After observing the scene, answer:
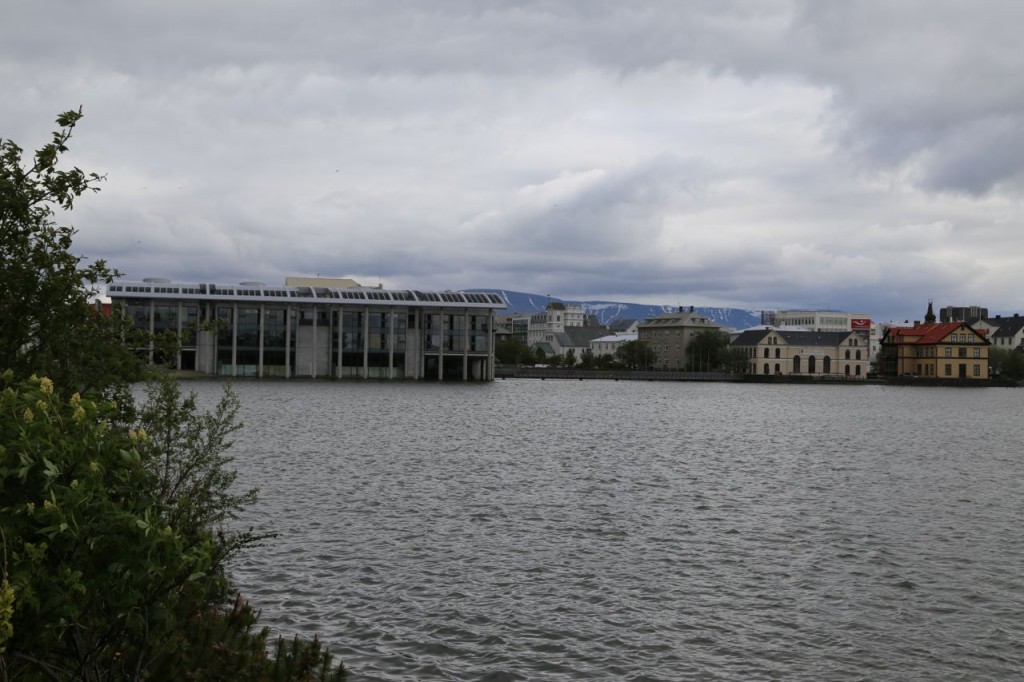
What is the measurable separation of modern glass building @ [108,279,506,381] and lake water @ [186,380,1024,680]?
103 m

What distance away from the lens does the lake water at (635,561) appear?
17688mm

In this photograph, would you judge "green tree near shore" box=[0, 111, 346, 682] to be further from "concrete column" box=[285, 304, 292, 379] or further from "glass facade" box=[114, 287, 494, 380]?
"concrete column" box=[285, 304, 292, 379]

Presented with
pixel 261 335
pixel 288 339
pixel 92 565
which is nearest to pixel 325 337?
pixel 288 339

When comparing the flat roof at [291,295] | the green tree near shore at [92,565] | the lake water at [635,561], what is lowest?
the lake water at [635,561]

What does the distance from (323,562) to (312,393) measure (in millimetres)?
87622

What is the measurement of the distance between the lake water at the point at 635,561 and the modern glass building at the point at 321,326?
103296mm

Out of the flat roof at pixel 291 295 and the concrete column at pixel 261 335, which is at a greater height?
the flat roof at pixel 291 295

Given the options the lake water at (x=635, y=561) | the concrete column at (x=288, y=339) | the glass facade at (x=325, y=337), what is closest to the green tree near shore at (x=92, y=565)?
the lake water at (x=635, y=561)

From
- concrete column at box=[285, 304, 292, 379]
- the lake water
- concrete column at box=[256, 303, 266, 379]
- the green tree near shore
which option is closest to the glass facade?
concrete column at box=[256, 303, 266, 379]

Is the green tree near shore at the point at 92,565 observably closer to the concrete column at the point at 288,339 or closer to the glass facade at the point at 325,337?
the glass facade at the point at 325,337

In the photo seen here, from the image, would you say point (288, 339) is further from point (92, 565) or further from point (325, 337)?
point (92, 565)

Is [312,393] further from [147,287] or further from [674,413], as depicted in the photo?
[147,287]

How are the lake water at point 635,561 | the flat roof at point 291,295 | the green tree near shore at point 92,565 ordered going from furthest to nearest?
the flat roof at point 291,295, the lake water at point 635,561, the green tree near shore at point 92,565

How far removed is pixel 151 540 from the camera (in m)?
6.97
